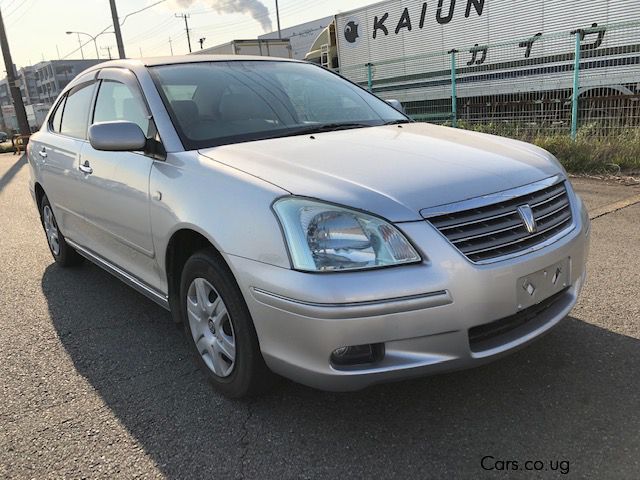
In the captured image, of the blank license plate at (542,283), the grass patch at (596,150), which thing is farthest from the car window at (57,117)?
the grass patch at (596,150)

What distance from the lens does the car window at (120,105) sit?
3.11 m

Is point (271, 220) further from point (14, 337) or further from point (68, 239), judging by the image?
point (68, 239)

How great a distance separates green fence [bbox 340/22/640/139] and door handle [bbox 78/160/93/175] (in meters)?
7.06

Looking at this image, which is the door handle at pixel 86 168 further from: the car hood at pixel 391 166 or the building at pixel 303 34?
the building at pixel 303 34

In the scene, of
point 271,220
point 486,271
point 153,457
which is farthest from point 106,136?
point 486,271

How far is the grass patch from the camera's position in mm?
7285

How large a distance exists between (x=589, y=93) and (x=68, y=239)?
874cm

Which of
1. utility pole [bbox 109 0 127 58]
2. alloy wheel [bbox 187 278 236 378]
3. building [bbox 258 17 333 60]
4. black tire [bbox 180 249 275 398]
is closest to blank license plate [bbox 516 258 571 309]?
black tire [bbox 180 249 275 398]

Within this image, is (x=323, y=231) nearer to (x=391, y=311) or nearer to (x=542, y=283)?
(x=391, y=311)

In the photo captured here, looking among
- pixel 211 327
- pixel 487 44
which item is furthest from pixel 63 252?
pixel 487 44

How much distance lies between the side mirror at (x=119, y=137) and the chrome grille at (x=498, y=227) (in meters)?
1.57

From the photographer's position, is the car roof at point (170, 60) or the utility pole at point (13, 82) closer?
the car roof at point (170, 60)

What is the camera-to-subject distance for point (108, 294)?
13.9 feet

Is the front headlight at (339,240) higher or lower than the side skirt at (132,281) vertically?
higher
